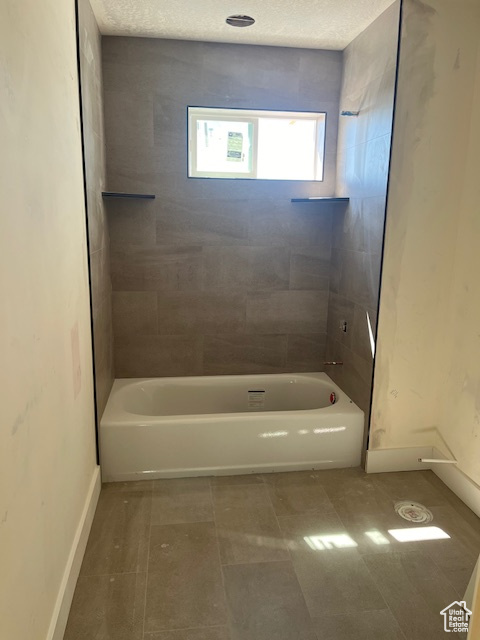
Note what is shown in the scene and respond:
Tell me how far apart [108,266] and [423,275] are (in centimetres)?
Result: 190

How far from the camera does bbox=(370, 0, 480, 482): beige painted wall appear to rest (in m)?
2.39

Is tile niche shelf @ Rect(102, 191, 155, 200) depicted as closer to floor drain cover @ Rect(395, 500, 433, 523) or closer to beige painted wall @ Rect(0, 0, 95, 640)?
beige painted wall @ Rect(0, 0, 95, 640)

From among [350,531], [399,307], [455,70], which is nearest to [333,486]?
[350,531]

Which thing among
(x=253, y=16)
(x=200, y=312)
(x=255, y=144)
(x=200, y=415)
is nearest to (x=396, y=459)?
(x=200, y=415)

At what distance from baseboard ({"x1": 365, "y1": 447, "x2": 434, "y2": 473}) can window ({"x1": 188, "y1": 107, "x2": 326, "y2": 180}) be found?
1.84 metres

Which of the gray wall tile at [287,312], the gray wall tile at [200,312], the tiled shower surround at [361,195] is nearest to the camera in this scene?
the tiled shower surround at [361,195]

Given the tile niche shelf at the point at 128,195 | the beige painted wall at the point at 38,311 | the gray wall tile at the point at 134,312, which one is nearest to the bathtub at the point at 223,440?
the gray wall tile at the point at 134,312

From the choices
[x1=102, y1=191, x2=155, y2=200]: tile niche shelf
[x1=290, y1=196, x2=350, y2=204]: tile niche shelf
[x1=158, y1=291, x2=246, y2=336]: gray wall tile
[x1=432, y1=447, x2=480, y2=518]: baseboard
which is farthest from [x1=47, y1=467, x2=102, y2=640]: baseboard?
[x1=290, y1=196, x2=350, y2=204]: tile niche shelf

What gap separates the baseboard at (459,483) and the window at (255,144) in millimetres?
1988

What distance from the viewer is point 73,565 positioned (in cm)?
191

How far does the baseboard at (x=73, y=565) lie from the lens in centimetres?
163

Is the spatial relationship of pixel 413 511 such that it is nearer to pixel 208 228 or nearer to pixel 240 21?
pixel 208 228

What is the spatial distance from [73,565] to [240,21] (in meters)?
2.81

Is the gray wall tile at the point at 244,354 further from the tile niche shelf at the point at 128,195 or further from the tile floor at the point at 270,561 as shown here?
the tile niche shelf at the point at 128,195
